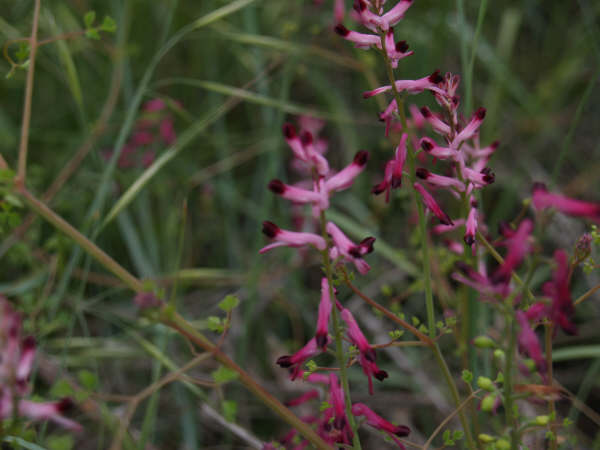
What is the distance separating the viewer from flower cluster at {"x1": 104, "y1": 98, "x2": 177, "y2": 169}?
9.65 ft

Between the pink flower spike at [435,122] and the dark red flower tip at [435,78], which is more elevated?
the dark red flower tip at [435,78]

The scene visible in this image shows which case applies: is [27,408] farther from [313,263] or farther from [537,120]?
[537,120]

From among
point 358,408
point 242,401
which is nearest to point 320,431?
point 358,408

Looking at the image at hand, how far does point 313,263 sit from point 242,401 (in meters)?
0.75

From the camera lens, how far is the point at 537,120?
9.76ft

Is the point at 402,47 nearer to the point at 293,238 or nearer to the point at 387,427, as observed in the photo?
the point at 293,238

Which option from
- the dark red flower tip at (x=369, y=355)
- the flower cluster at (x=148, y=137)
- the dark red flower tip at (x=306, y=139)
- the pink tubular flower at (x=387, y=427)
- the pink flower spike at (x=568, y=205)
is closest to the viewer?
Result: the pink flower spike at (x=568, y=205)

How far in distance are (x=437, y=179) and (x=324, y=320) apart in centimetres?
36

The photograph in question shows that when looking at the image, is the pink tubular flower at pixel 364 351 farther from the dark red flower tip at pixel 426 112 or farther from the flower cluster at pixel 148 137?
the flower cluster at pixel 148 137

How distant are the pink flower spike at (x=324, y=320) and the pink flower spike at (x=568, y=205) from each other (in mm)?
388

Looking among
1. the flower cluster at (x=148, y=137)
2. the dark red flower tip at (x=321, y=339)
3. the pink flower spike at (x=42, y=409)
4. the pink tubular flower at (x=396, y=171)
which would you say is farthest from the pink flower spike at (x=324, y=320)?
the flower cluster at (x=148, y=137)

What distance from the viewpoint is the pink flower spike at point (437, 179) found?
3.28 feet

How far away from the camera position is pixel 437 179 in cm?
103

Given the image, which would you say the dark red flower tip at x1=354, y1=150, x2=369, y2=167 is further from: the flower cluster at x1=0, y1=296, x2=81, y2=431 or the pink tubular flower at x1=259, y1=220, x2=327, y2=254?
the flower cluster at x1=0, y1=296, x2=81, y2=431
